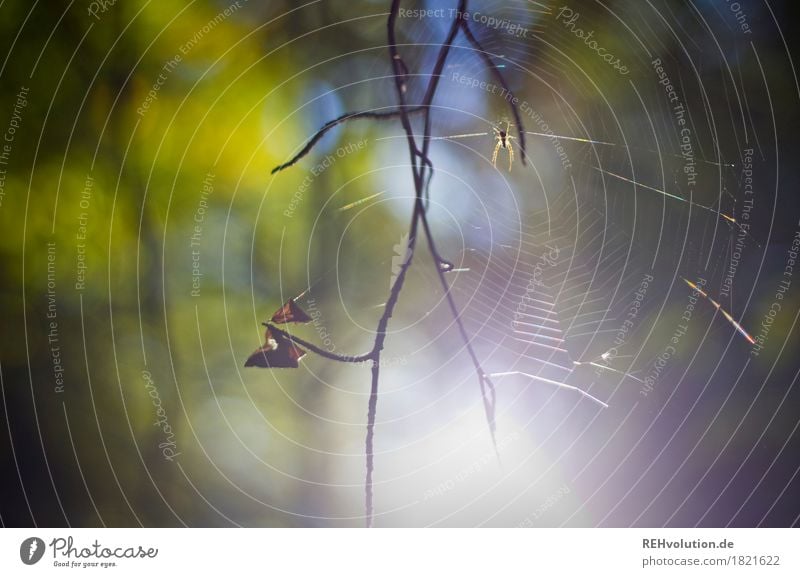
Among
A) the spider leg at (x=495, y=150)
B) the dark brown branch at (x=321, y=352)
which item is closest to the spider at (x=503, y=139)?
the spider leg at (x=495, y=150)

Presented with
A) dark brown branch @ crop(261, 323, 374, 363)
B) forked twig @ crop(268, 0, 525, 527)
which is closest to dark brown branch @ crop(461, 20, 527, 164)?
forked twig @ crop(268, 0, 525, 527)

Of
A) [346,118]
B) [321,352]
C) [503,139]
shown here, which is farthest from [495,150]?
[321,352]

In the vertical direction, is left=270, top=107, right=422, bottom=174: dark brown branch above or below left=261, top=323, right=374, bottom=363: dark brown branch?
above

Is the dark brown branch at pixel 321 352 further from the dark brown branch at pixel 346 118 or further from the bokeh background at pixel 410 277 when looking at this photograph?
the dark brown branch at pixel 346 118

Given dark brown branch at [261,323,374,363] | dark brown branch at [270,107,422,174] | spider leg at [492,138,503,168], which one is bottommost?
dark brown branch at [261,323,374,363]

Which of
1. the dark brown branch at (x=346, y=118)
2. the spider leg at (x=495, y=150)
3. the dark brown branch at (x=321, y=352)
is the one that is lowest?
the dark brown branch at (x=321, y=352)

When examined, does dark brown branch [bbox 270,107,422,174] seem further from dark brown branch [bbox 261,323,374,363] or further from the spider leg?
dark brown branch [bbox 261,323,374,363]
